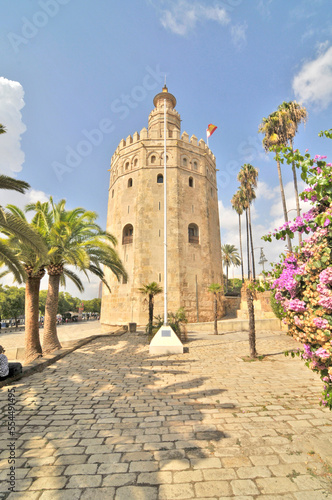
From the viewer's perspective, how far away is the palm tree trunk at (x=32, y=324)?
10.4m

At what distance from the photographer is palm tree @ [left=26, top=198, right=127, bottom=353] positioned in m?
10.6

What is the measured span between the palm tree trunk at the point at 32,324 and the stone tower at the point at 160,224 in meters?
8.69

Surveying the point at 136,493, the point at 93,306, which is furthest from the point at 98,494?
the point at 93,306

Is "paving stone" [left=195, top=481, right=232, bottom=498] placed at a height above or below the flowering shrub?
below

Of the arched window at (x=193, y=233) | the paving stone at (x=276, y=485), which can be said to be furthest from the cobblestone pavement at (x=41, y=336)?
the paving stone at (x=276, y=485)

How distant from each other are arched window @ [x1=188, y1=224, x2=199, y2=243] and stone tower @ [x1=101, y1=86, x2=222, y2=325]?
0.11ft

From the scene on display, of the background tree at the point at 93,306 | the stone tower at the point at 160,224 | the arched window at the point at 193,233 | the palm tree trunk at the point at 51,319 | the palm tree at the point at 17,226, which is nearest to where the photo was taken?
the palm tree at the point at 17,226

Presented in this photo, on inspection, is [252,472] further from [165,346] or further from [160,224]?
[160,224]

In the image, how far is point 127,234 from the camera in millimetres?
21359

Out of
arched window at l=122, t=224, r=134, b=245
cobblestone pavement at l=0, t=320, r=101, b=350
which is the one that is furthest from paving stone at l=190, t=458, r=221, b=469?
arched window at l=122, t=224, r=134, b=245

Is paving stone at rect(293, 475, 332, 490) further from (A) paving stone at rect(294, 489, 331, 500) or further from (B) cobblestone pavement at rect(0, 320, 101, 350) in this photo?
(B) cobblestone pavement at rect(0, 320, 101, 350)

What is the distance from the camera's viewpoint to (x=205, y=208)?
22031mm

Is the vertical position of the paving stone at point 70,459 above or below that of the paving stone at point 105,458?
below

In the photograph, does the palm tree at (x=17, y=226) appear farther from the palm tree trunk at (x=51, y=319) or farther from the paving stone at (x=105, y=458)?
the paving stone at (x=105, y=458)
